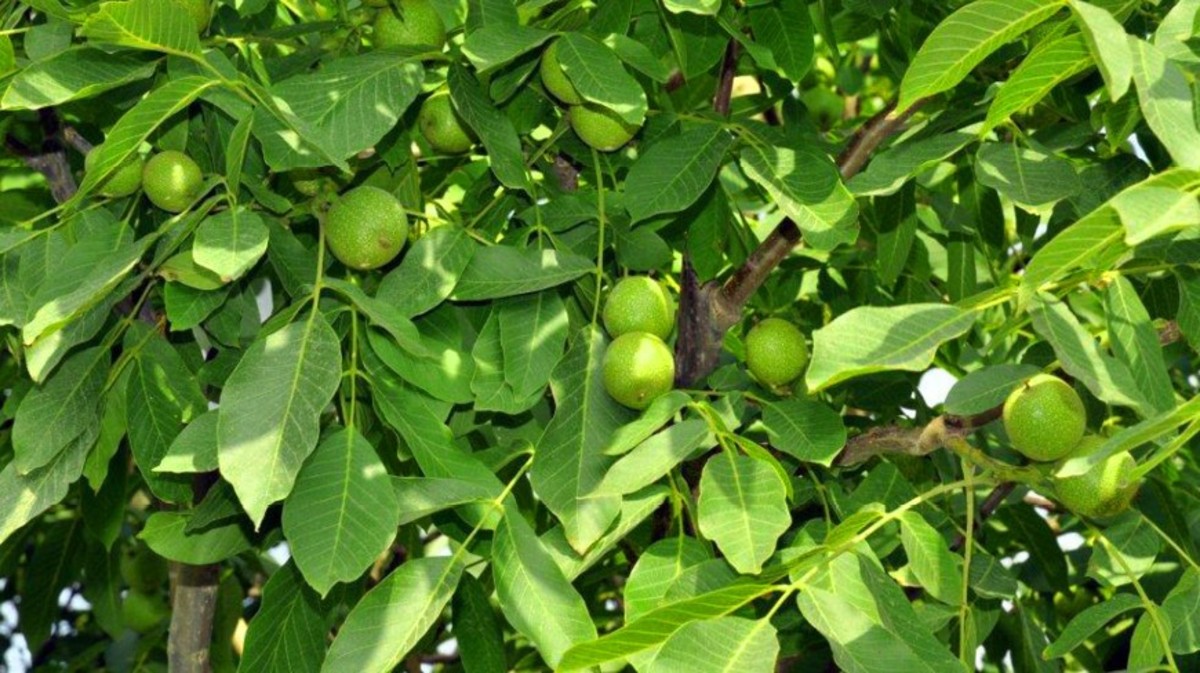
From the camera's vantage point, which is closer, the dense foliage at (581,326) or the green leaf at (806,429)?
the dense foliage at (581,326)

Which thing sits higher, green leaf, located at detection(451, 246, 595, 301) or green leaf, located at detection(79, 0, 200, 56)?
green leaf, located at detection(79, 0, 200, 56)

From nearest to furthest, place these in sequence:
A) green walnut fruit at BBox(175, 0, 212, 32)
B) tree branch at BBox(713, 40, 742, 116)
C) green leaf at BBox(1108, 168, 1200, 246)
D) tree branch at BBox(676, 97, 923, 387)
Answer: green leaf at BBox(1108, 168, 1200, 246), green walnut fruit at BBox(175, 0, 212, 32), tree branch at BBox(676, 97, 923, 387), tree branch at BBox(713, 40, 742, 116)

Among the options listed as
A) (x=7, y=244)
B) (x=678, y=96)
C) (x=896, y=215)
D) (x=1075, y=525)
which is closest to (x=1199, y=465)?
(x=1075, y=525)

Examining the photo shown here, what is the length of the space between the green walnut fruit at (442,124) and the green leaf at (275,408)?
19.3 inches

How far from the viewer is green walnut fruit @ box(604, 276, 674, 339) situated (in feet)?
6.28

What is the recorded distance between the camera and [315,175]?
206 centimetres

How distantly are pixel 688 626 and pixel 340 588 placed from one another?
64cm

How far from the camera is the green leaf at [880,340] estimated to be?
142 cm

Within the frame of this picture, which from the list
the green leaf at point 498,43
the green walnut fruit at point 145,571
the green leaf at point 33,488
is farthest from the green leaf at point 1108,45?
the green walnut fruit at point 145,571

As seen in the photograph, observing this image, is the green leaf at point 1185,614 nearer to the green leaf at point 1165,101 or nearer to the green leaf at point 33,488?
the green leaf at point 1165,101

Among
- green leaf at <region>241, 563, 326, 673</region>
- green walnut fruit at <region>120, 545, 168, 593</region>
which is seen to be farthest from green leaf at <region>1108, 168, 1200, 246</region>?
green walnut fruit at <region>120, 545, 168, 593</region>

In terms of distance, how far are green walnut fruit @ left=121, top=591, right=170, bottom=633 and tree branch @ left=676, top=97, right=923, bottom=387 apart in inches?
61.2

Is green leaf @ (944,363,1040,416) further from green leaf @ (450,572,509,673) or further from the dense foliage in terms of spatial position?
green leaf @ (450,572,509,673)

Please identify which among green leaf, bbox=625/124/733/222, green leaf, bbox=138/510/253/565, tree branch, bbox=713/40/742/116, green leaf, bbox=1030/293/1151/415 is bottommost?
green leaf, bbox=138/510/253/565
